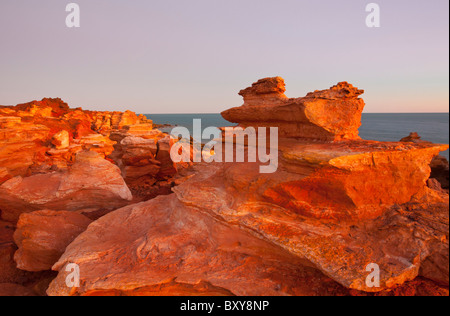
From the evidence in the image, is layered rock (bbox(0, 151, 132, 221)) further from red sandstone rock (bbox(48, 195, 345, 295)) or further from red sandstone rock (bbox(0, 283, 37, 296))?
red sandstone rock (bbox(48, 195, 345, 295))

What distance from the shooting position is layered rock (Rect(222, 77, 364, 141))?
17.6ft

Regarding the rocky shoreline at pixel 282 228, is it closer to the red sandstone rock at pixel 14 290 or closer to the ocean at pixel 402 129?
the red sandstone rock at pixel 14 290

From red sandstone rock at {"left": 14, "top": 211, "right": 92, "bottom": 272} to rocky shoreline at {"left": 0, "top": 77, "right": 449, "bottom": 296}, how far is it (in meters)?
0.03

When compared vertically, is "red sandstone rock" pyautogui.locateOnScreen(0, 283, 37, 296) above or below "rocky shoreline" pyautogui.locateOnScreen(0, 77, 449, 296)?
below

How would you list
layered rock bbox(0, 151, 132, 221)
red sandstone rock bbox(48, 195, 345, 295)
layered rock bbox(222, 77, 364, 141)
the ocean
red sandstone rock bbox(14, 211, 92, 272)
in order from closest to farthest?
red sandstone rock bbox(48, 195, 345, 295) → layered rock bbox(222, 77, 364, 141) → red sandstone rock bbox(14, 211, 92, 272) → layered rock bbox(0, 151, 132, 221) → the ocean

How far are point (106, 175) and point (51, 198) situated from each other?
2.15m

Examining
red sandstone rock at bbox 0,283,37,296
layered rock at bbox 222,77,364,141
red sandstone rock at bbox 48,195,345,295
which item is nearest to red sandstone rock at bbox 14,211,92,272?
red sandstone rock at bbox 0,283,37,296

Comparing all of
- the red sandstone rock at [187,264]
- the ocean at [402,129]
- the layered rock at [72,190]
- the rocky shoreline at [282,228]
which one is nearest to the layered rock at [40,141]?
the layered rock at [72,190]

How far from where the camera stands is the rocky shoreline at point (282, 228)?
161 inches

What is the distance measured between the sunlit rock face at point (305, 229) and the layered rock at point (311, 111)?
0.03 metres

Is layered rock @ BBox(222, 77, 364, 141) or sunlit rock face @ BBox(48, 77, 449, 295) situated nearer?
sunlit rock face @ BBox(48, 77, 449, 295)

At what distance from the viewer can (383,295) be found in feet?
12.4
